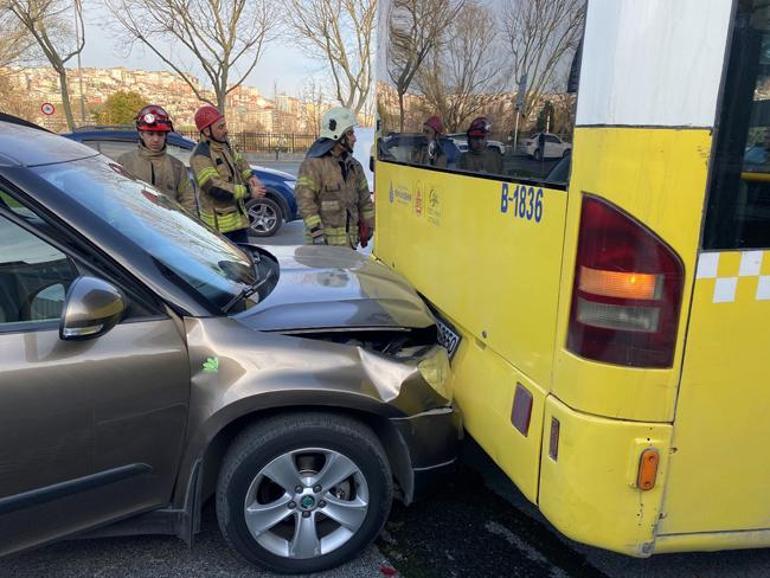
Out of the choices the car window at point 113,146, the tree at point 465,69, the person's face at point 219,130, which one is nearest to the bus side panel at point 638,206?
the tree at point 465,69

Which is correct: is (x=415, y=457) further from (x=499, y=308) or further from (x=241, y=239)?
(x=241, y=239)

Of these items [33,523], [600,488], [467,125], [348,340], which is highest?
[467,125]

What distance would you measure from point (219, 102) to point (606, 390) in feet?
69.7

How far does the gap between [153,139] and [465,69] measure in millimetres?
2940

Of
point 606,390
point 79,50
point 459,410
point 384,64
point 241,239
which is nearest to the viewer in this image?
point 606,390

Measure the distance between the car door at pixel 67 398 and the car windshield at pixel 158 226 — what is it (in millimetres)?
222

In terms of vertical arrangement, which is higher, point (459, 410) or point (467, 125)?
point (467, 125)

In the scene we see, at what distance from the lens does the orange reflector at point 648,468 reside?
1.94 metres

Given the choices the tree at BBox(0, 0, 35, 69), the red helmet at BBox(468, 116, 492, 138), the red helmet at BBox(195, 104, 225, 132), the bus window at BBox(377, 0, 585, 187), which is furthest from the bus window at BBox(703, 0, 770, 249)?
the tree at BBox(0, 0, 35, 69)

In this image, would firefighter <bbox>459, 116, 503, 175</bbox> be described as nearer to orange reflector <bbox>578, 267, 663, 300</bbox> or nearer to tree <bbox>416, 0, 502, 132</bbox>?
tree <bbox>416, 0, 502, 132</bbox>

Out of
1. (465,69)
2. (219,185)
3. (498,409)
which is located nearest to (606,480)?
(498,409)

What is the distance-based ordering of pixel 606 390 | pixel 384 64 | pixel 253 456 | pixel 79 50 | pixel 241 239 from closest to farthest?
pixel 606 390
pixel 253 456
pixel 384 64
pixel 241 239
pixel 79 50

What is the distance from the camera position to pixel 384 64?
425 cm

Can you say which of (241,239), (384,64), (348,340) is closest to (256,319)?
(348,340)
